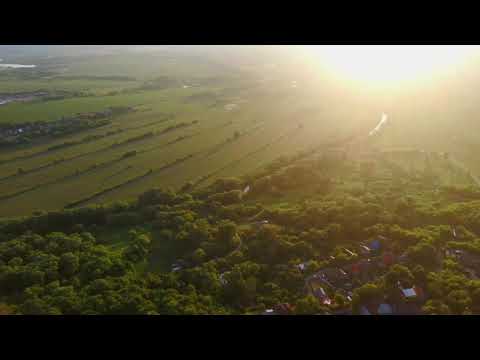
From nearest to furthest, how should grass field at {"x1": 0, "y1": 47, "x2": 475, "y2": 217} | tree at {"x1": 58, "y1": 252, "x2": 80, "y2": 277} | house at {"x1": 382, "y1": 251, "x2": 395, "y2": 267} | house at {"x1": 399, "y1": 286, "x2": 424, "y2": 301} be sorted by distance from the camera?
1. house at {"x1": 399, "y1": 286, "x2": 424, "y2": 301}
2. tree at {"x1": 58, "y1": 252, "x2": 80, "y2": 277}
3. house at {"x1": 382, "y1": 251, "x2": 395, "y2": 267}
4. grass field at {"x1": 0, "y1": 47, "x2": 475, "y2": 217}

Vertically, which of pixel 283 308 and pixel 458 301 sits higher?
pixel 458 301

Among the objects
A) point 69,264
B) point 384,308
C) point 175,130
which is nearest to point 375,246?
point 384,308

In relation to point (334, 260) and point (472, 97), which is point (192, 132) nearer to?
point (334, 260)

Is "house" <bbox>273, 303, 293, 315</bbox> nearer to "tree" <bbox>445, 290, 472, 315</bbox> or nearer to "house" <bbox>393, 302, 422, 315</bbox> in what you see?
"house" <bbox>393, 302, 422, 315</bbox>

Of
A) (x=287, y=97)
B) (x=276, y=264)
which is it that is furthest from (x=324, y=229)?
(x=287, y=97)

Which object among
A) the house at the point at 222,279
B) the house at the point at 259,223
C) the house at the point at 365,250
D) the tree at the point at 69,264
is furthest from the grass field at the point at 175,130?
the house at the point at 365,250

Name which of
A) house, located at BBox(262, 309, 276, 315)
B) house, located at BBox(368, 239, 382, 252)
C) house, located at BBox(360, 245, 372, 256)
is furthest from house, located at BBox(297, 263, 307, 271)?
house, located at BBox(368, 239, 382, 252)

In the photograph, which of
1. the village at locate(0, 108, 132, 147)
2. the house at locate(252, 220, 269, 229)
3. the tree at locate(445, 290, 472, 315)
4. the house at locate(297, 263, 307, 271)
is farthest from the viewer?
the village at locate(0, 108, 132, 147)

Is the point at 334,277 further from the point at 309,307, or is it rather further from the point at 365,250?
the point at 365,250

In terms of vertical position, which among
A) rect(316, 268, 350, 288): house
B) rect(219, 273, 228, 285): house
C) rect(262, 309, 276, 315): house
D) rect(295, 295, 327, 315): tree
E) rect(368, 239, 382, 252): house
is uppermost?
rect(368, 239, 382, 252): house

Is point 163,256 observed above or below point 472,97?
below
